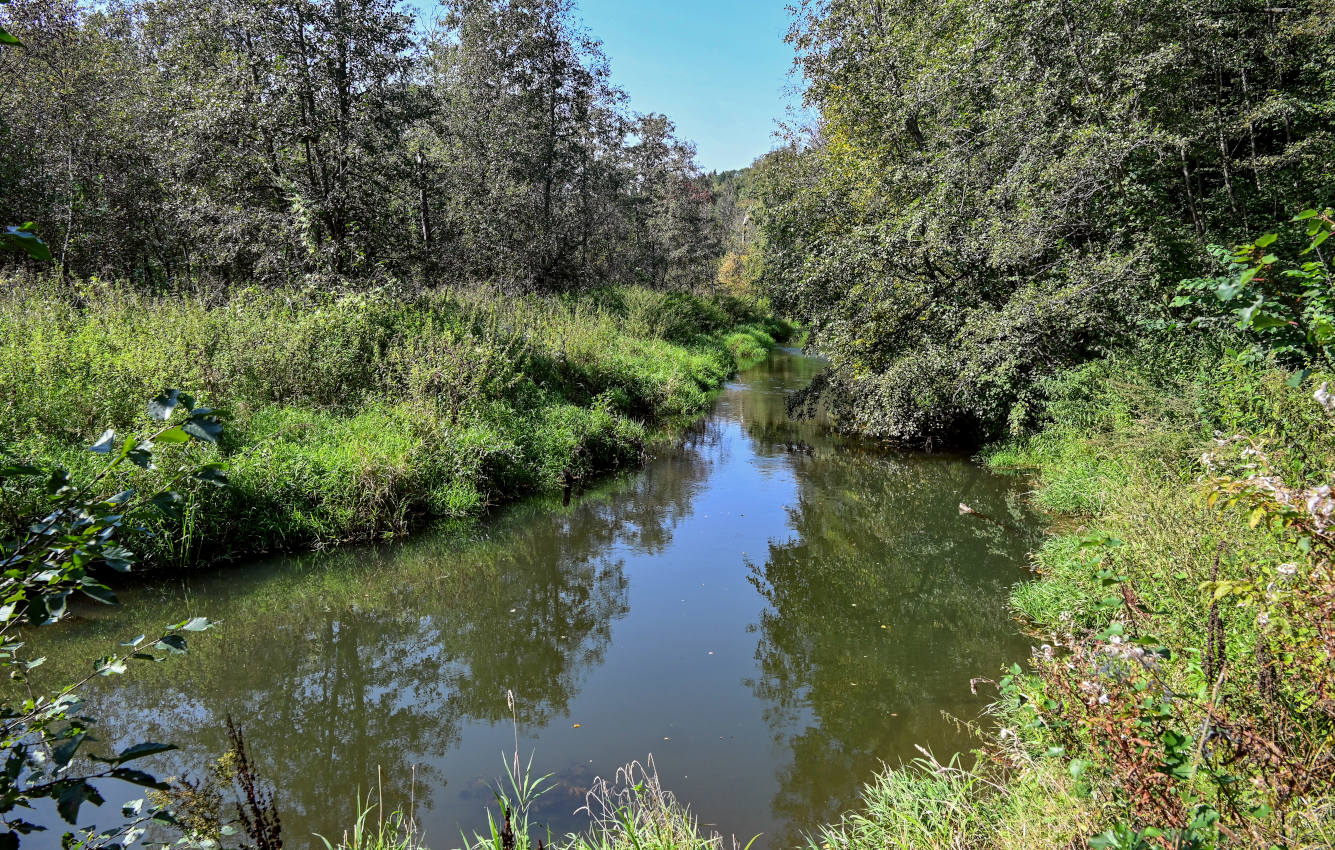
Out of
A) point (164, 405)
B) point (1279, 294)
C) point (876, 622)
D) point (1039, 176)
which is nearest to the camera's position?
point (164, 405)

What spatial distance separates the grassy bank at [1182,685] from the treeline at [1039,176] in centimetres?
334

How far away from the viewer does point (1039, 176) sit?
8492 millimetres

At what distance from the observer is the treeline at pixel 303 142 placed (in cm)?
1020

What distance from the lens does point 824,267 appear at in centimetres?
1088

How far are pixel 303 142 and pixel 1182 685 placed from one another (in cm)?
1220

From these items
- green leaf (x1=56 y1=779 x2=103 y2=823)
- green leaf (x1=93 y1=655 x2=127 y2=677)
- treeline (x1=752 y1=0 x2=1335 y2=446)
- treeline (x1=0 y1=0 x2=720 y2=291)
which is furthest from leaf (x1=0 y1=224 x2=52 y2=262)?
treeline (x1=0 y1=0 x2=720 y2=291)

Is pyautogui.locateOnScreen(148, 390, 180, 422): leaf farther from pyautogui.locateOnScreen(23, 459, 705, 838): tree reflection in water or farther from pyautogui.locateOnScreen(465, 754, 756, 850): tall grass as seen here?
pyautogui.locateOnScreen(23, 459, 705, 838): tree reflection in water

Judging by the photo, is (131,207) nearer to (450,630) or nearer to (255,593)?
(255,593)

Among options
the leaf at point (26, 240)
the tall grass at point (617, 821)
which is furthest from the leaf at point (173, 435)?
the tall grass at point (617, 821)

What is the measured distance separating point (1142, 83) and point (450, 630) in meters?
9.78

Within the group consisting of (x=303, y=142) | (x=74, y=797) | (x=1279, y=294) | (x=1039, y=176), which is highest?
(x=303, y=142)

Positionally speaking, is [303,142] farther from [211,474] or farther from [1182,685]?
[1182,685]

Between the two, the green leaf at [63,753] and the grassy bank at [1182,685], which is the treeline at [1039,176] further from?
the green leaf at [63,753]

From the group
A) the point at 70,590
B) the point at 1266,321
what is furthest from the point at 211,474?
the point at 1266,321
